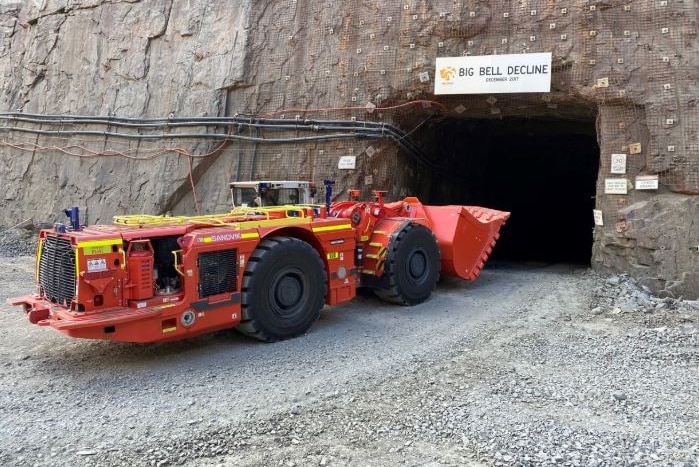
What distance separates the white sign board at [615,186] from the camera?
9453 millimetres

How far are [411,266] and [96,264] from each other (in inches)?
164

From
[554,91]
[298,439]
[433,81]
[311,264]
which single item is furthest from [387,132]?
[298,439]

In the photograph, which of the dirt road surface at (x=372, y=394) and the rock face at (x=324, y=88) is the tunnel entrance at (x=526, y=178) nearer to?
the rock face at (x=324, y=88)

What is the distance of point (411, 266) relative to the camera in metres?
7.78

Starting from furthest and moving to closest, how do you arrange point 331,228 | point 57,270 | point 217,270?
point 331,228 → point 217,270 → point 57,270

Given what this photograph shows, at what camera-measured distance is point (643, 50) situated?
30.8 feet

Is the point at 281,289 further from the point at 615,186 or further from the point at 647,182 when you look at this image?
the point at 647,182

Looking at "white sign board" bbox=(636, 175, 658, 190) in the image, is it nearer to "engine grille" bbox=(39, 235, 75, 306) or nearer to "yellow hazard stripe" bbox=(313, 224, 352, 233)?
"yellow hazard stripe" bbox=(313, 224, 352, 233)

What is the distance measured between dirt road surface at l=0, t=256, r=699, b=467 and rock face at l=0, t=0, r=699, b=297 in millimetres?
3123

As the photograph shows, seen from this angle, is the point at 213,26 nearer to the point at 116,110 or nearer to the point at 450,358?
the point at 116,110

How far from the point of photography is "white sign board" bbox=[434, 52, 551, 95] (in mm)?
10000

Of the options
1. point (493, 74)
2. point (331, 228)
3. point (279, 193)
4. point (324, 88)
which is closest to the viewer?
point (331, 228)

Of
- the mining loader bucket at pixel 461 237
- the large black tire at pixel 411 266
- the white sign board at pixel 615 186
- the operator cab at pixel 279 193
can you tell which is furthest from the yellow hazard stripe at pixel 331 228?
the white sign board at pixel 615 186

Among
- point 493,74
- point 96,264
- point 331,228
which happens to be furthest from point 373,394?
point 493,74
